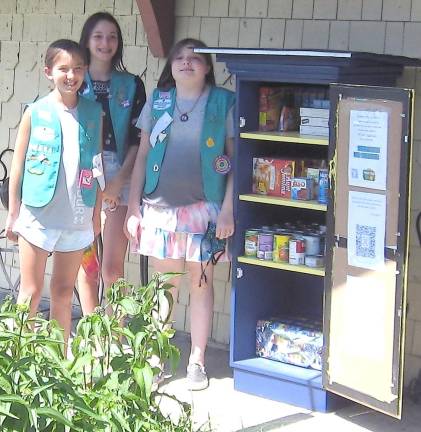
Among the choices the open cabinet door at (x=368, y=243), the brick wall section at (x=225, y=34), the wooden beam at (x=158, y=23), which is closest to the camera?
the open cabinet door at (x=368, y=243)

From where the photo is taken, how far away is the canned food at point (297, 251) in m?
4.94

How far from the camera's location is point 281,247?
5023 millimetres

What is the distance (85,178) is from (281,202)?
91 cm

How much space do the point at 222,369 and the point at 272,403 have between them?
594mm

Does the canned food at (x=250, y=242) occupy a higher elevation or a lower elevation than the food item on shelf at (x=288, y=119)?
lower

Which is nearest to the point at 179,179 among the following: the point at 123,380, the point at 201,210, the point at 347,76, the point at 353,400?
the point at 201,210

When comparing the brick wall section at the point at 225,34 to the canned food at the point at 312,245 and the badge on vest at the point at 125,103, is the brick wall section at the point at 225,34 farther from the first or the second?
the badge on vest at the point at 125,103

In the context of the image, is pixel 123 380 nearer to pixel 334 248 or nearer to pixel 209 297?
pixel 334 248

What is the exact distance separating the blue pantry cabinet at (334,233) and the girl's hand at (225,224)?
39 mm

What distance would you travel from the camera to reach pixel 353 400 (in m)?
4.70

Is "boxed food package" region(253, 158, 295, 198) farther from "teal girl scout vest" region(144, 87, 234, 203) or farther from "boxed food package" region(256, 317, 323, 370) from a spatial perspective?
"boxed food package" region(256, 317, 323, 370)

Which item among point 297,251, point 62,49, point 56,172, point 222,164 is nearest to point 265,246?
point 297,251

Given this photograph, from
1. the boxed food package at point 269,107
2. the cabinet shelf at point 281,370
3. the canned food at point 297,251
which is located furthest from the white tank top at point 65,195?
the cabinet shelf at point 281,370

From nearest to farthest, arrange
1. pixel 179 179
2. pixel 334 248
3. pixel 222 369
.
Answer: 1. pixel 334 248
2. pixel 179 179
3. pixel 222 369
